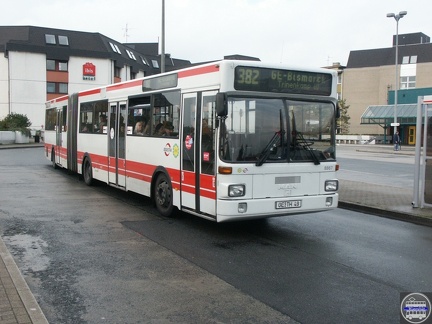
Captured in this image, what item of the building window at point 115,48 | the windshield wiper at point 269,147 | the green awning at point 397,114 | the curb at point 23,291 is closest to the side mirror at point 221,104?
the windshield wiper at point 269,147

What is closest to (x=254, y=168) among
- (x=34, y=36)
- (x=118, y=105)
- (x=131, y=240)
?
(x=131, y=240)

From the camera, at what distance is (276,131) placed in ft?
26.5

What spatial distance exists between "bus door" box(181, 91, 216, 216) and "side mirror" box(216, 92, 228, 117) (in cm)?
56

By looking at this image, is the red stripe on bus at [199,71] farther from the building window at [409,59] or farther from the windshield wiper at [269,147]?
the building window at [409,59]

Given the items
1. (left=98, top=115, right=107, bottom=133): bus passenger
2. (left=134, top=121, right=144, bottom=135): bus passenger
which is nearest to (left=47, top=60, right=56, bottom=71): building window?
(left=98, top=115, right=107, bottom=133): bus passenger

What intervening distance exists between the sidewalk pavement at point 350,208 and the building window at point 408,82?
2485 inches

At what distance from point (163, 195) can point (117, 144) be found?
9.92 ft

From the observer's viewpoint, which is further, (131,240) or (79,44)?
(79,44)

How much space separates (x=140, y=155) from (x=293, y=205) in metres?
4.18

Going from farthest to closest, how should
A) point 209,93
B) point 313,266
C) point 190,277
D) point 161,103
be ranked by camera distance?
point 161,103 < point 209,93 < point 313,266 < point 190,277

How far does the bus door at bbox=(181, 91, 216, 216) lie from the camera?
8211 millimetres

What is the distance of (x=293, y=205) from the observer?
8258mm

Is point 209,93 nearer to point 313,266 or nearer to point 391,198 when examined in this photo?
point 313,266

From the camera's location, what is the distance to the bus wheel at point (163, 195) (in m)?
9.81
